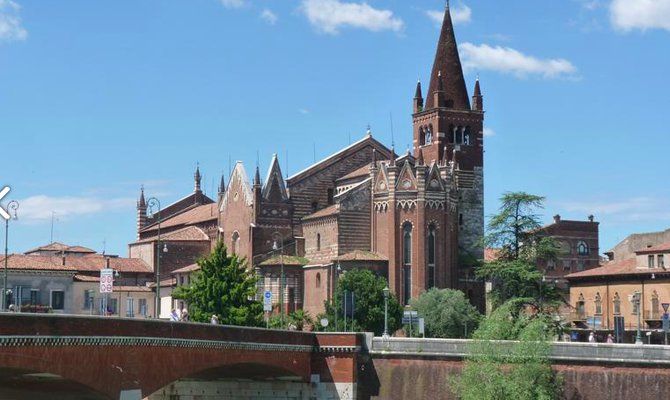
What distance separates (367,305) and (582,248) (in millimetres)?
43648

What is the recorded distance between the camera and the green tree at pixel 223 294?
78.5m

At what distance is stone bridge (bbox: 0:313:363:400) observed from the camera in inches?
1508

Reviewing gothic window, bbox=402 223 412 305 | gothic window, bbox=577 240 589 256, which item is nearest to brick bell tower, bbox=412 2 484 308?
gothic window, bbox=402 223 412 305

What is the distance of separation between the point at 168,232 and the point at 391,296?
40055 millimetres

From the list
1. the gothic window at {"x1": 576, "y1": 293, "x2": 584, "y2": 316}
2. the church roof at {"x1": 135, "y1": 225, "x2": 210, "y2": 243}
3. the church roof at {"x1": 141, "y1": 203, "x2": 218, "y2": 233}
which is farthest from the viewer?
the church roof at {"x1": 141, "y1": 203, "x2": 218, "y2": 233}

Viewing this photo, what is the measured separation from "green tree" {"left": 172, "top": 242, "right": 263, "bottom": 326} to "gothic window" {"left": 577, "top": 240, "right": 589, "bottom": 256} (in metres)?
52.3

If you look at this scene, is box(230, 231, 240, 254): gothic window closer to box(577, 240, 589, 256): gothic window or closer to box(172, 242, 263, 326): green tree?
box(172, 242, 263, 326): green tree

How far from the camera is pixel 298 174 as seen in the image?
340 ft

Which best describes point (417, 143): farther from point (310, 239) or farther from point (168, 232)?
point (168, 232)

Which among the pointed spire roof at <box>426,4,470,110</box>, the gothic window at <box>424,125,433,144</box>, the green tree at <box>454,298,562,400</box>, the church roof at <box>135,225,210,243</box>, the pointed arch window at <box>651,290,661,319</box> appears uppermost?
the pointed spire roof at <box>426,4,470,110</box>

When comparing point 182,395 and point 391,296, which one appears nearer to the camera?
point 182,395

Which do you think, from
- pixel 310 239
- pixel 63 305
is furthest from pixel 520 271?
pixel 63 305

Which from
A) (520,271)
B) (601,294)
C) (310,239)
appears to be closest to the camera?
(520,271)

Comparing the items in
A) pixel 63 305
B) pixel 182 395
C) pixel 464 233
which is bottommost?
pixel 182 395
